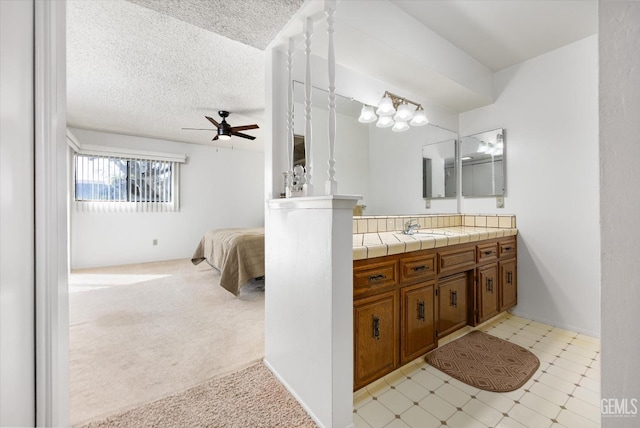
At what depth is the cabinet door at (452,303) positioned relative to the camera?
1845mm

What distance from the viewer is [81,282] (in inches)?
142

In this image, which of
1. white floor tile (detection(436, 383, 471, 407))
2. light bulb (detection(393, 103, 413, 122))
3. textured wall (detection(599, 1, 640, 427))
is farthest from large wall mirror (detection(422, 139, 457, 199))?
textured wall (detection(599, 1, 640, 427))

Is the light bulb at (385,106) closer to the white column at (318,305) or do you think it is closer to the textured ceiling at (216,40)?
the textured ceiling at (216,40)

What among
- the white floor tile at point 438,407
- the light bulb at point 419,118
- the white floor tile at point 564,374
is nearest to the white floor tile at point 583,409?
the white floor tile at point 564,374

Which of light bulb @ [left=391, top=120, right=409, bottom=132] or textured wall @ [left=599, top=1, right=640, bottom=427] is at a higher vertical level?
light bulb @ [left=391, top=120, right=409, bottom=132]

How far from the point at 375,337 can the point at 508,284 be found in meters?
1.84

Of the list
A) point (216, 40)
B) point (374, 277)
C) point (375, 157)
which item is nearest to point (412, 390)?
point (374, 277)

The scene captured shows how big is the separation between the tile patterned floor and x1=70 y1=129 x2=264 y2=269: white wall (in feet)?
16.2

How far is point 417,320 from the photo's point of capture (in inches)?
64.9

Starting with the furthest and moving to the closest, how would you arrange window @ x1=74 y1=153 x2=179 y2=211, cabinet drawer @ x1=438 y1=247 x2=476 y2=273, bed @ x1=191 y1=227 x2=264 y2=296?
window @ x1=74 y1=153 x2=179 y2=211 < bed @ x1=191 y1=227 x2=264 y2=296 < cabinet drawer @ x1=438 y1=247 x2=476 y2=273

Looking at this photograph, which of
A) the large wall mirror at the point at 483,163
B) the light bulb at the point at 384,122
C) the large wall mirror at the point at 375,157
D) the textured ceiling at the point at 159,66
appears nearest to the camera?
the textured ceiling at the point at 159,66

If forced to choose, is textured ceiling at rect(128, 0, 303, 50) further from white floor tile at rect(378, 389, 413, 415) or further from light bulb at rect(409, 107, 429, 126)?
white floor tile at rect(378, 389, 413, 415)

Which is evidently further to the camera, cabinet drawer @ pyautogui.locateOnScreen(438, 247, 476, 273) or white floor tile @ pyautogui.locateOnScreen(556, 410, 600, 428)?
cabinet drawer @ pyautogui.locateOnScreen(438, 247, 476, 273)

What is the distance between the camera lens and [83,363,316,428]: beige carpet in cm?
125
